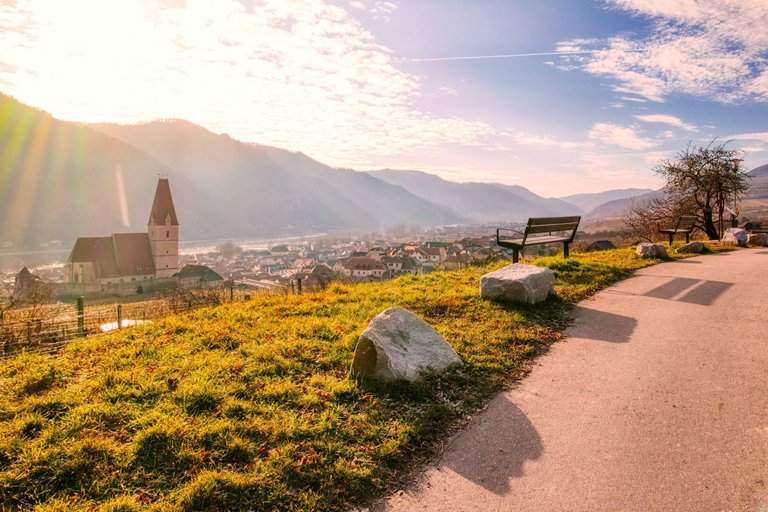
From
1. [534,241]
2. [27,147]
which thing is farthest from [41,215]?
[534,241]

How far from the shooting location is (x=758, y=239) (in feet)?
54.0

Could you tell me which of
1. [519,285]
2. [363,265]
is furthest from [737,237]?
[363,265]

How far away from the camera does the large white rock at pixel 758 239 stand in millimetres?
16406

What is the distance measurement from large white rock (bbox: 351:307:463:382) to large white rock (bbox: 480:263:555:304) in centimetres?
275

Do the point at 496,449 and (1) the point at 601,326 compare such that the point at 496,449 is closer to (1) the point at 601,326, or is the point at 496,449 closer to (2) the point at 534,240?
(1) the point at 601,326

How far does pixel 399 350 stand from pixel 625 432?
233 centimetres

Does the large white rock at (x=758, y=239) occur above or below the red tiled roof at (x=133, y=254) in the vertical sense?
above

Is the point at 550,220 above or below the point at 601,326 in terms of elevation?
above

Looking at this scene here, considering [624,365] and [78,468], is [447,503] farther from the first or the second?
[624,365]

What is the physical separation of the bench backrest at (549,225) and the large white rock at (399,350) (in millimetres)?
5961

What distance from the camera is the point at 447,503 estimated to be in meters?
2.92

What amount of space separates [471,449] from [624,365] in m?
2.78

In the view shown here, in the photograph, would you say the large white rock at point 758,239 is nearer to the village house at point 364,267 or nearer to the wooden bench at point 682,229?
the wooden bench at point 682,229

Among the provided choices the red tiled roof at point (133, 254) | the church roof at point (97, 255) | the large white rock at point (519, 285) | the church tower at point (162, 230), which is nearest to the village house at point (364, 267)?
the large white rock at point (519, 285)
